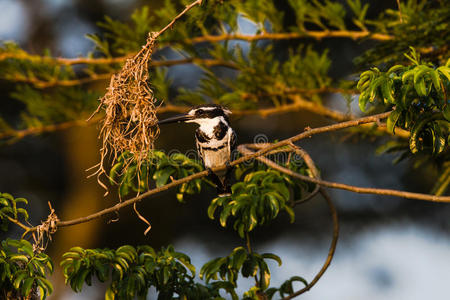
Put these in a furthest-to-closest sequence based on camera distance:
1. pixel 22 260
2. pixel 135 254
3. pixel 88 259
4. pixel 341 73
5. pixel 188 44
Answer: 1. pixel 341 73
2. pixel 188 44
3. pixel 135 254
4. pixel 88 259
5. pixel 22 260

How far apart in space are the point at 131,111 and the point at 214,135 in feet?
3.35

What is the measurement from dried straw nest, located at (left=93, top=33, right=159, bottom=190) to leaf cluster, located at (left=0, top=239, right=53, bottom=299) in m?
0.50

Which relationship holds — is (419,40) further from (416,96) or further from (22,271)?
(22,271)

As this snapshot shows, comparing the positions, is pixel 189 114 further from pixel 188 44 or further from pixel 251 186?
pixel 251 186

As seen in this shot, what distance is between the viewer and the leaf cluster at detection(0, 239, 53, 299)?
223 cm

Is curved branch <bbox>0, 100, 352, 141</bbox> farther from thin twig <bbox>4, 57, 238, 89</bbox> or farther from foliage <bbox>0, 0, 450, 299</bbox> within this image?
thin twig <bbox>4, 57, 238, 89</bbox>

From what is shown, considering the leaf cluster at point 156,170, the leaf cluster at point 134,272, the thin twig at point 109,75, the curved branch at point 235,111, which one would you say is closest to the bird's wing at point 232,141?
the curved branch at point 235,111

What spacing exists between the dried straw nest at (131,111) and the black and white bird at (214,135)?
0.80 meters

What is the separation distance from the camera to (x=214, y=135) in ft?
12.5

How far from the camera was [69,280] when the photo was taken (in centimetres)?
249

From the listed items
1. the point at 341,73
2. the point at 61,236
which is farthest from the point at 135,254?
the point at 61,236

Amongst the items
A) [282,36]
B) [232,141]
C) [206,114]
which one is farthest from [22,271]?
[282,36]

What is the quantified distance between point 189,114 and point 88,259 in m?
1.42

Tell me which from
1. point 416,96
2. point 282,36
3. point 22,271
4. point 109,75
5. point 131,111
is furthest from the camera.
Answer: point 109,75
